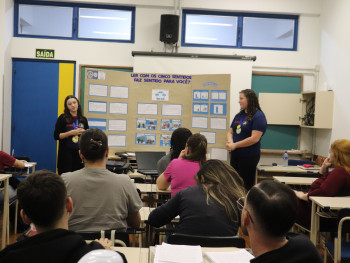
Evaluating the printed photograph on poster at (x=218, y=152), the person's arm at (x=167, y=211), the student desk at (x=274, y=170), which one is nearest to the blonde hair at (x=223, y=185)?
the person's arm at (x=167, y=211)

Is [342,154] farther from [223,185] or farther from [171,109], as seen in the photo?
[171,109]

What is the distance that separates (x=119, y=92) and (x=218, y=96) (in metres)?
1.67

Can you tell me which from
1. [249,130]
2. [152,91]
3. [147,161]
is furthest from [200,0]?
[147,161]

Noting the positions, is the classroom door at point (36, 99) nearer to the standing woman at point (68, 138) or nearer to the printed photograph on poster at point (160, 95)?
the printed photograph on poster at point (160, 95)

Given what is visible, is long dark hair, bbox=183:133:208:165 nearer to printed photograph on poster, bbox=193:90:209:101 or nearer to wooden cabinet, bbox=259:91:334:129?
printed photograph on poster, bbox=193:90:209:101

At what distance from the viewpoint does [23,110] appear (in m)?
6.71

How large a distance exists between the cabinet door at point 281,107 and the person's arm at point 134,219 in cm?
489

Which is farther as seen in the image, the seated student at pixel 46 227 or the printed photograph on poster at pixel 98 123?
the printed photograph on poster at pixel 98 123

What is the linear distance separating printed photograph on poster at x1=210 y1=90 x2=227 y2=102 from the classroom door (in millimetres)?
2552

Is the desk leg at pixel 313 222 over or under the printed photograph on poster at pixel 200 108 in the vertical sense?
under

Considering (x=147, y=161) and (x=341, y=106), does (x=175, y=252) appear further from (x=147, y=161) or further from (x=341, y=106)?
(x=341, y=106)

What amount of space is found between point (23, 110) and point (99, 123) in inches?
63.1

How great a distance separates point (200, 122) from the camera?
638 centimetres

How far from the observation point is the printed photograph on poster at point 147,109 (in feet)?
20.6
